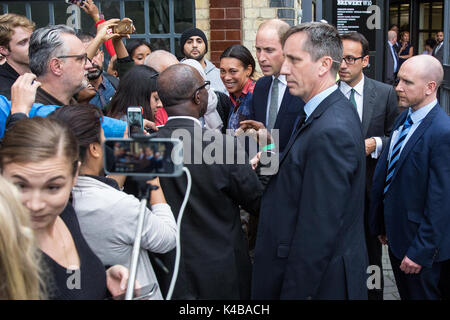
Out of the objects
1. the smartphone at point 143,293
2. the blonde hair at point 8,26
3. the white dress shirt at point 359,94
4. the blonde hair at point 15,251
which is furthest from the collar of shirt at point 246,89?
the blonde hair at point 15,251

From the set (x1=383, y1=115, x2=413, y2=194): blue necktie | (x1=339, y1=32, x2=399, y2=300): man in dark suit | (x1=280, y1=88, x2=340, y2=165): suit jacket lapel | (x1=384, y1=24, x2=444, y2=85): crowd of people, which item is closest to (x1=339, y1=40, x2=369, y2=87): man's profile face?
(x1=339, y1=32, x2=399, y2=300): man in dark suit

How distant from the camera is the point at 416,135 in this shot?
10.1 ft

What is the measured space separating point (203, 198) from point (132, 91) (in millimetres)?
1189

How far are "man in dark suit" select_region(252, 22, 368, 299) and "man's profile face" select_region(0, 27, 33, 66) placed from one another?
6.83 ft

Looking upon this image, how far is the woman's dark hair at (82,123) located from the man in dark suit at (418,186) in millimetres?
1859

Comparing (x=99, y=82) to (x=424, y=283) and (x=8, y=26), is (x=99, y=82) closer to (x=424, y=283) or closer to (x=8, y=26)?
(x=8, y=26)

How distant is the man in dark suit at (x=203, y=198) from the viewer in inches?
104

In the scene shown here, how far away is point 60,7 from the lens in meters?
6.45

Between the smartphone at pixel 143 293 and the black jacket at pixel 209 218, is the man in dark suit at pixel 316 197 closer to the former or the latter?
the black jacket at pixel 209 218

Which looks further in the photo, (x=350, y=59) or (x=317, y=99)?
(x=350, y=59)

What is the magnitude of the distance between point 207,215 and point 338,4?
13.9ft

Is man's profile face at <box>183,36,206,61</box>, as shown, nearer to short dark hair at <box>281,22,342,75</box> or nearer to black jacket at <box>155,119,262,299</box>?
black jacket at <box>155,119,262,299</box>

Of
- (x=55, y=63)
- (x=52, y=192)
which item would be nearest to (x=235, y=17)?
(x=55, y=63)

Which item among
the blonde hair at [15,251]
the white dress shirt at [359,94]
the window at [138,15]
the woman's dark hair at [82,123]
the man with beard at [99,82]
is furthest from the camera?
the window at [138,15]
